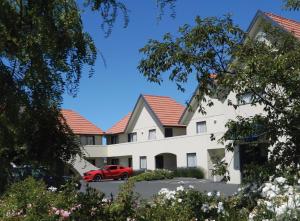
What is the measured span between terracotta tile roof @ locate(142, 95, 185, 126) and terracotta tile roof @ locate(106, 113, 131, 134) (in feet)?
16.4

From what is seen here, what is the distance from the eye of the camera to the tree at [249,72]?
7629 mm

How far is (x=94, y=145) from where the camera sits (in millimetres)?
57562

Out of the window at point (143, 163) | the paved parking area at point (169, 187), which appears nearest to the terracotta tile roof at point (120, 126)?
the window at point (143, 163)

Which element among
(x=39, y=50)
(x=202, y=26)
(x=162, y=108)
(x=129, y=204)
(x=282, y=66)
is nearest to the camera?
(x=39, y=50)

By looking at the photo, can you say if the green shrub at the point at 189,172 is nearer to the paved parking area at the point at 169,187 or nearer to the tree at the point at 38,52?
the paved parking area at the point at 169,187

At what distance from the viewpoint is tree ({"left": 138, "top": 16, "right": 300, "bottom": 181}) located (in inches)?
300

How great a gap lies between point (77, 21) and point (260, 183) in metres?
3.90

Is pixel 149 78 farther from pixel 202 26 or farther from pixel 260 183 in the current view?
pixel 260 183

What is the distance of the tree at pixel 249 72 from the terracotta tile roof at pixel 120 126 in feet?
158

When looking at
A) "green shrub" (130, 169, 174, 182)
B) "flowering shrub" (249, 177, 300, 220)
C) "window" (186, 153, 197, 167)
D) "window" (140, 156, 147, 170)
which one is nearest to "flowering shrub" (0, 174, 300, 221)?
"flowering shrub" (249, 177, 300, 220)

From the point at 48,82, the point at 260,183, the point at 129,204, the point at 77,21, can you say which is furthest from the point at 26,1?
the point at 260,183

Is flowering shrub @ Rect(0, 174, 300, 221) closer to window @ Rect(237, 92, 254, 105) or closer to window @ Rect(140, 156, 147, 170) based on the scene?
window @ Rect(237, 92, 254, 105)

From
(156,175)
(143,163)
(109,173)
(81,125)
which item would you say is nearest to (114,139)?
(81,125)

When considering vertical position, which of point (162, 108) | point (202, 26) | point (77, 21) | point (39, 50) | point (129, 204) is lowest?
point (129, 204)
